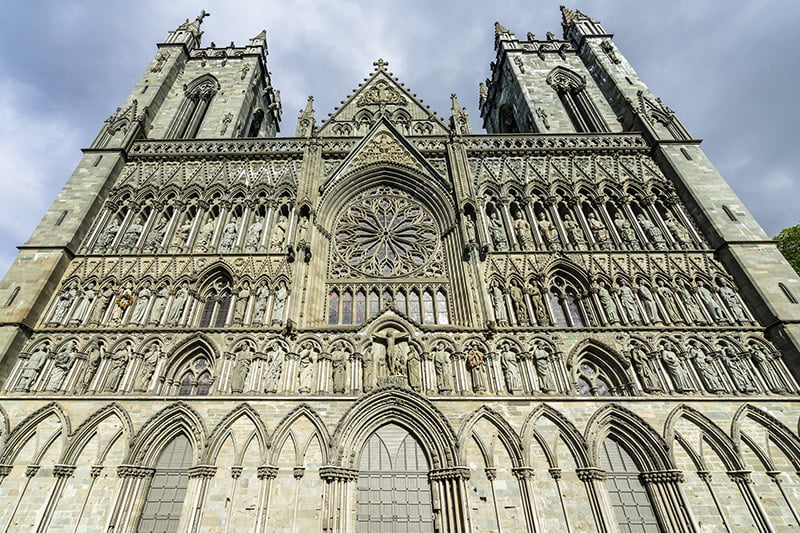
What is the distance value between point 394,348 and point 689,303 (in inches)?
359

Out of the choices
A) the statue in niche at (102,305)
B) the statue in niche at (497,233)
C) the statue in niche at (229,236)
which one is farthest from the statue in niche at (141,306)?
the statue in niche at (497,233)

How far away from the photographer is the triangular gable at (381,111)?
19.7 m

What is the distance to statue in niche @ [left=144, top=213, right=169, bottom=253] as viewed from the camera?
47.2ft

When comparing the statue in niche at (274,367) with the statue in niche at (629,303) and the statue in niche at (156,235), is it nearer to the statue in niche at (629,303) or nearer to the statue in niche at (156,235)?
the statue in niche at (156,235)

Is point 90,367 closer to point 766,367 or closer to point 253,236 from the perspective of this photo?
point 253,236

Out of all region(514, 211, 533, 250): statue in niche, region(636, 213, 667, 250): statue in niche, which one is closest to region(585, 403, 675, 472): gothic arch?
region(514, 211, 533, 250): statue in niche

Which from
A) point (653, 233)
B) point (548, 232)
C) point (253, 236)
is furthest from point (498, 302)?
point (253, 236)

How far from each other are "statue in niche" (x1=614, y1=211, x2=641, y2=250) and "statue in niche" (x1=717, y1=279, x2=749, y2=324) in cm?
268

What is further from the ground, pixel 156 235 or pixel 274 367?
pixel 156 235

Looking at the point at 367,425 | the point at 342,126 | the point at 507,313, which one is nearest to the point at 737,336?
the point at 507,313

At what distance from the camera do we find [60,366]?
36.9 ft

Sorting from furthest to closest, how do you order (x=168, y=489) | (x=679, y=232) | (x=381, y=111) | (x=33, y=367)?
(x=381, y=111) → (x=679, y=232) → (x=33, y=367) → (x=168, y=489)

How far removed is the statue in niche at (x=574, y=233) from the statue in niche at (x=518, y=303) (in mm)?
2910

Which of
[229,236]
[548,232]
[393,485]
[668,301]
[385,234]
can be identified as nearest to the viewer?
[393,485]
